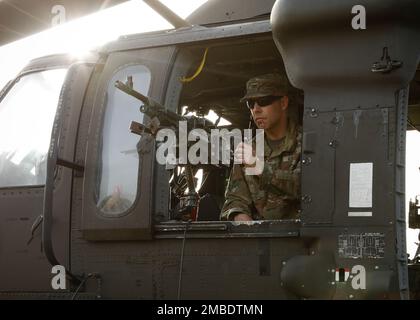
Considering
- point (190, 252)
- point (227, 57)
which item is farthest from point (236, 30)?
point (190, 252)

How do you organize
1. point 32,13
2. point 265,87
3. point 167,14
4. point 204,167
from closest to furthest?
point 265,87
point 204,167
point 167,14
point 32,13

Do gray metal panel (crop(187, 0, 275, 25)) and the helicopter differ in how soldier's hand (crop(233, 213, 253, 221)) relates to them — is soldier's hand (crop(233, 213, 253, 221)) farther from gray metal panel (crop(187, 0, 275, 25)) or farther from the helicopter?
gray metal panel (crop(187, 0, 275, 25))

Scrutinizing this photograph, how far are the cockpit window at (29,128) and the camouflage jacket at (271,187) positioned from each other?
1476 mm

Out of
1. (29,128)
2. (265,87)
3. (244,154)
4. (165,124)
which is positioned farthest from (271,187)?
(29,128)

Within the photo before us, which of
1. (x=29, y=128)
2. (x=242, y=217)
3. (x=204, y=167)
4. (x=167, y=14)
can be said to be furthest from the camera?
(x=29, y=128)

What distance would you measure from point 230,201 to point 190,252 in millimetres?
456

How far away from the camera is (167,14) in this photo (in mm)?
5117

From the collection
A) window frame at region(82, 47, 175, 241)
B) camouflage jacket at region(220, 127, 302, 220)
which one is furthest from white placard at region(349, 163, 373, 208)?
window frame at region(82, 47, 175, 241)

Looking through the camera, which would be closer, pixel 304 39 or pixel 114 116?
pixel 304 39

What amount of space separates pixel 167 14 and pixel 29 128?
1.38 meters

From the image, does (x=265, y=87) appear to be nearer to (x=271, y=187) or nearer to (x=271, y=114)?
(x=271, y=114)
